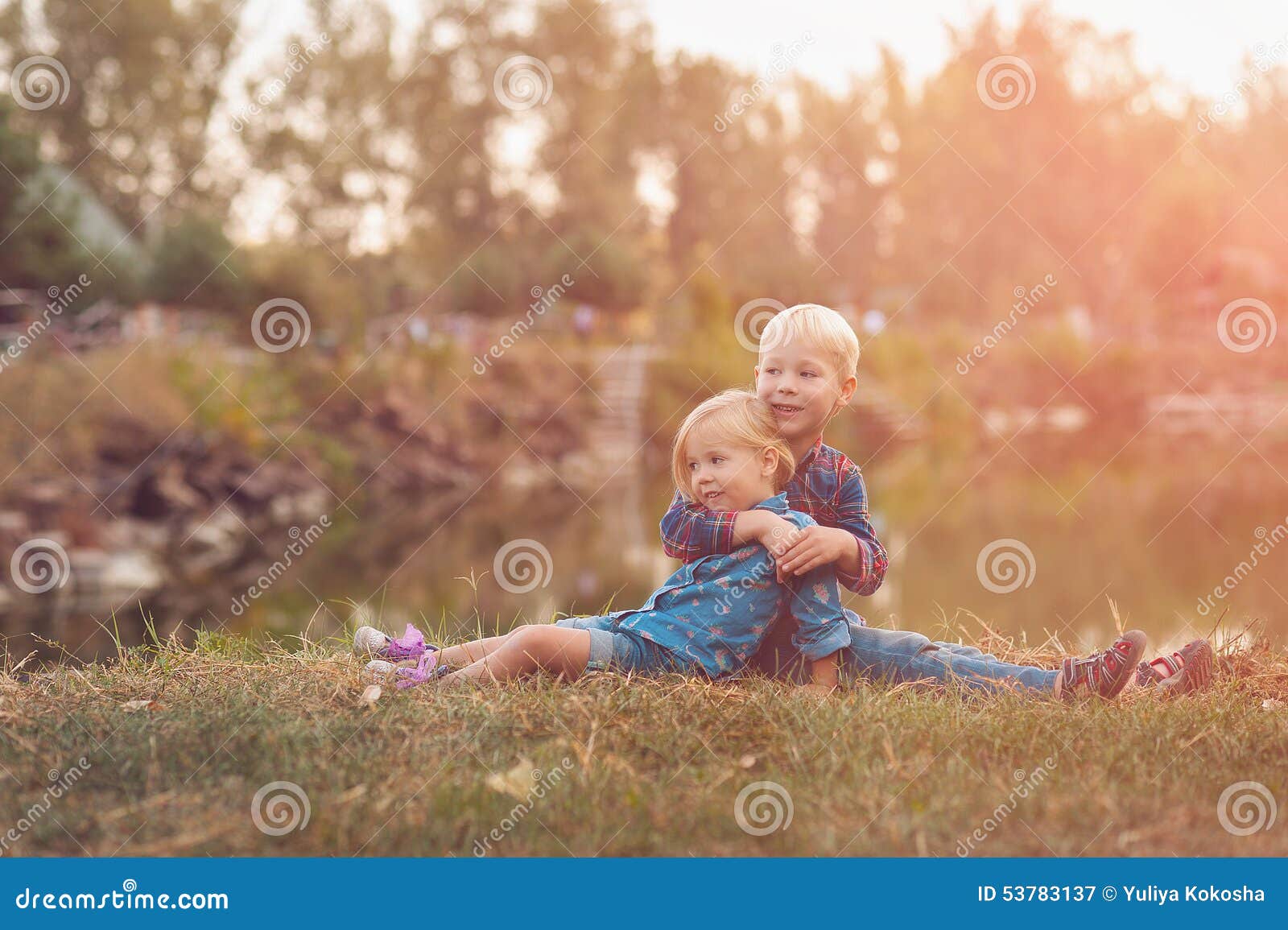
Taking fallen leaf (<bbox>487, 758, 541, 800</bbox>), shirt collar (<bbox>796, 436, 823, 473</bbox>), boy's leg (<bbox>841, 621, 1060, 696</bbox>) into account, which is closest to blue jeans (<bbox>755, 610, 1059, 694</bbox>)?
boy's leg (<bbox>841, 621, 1060, 696</bbox>)

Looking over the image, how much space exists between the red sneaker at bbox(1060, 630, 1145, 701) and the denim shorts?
1.10 meters

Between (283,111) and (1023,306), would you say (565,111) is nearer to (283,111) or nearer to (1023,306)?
(283,111)

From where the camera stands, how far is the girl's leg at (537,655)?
3.58 metres

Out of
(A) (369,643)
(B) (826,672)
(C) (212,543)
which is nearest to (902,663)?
(B) (826,672)

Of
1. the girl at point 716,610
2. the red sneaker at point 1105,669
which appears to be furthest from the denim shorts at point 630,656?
the red sneaker at point 1105,669

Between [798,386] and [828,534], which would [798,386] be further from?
[828,534]

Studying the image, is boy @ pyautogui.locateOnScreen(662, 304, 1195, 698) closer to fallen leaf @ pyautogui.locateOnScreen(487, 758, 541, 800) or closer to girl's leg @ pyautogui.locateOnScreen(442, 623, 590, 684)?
girl's leg @ pyautogui.locateOnScreen(442, 623, 590, 684)

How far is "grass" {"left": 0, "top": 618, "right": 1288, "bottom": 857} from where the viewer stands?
8.55ft

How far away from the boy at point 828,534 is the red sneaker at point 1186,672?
35 centimetres

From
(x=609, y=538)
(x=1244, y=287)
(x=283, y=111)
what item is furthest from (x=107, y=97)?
(x=1244, y=287)

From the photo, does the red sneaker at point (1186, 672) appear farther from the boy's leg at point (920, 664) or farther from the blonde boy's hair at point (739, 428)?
the blonde boy's hair at point (739, 428)

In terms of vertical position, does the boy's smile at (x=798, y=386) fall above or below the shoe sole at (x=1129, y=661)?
above

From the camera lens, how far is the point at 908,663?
3883 millimetres

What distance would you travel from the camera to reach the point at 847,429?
→ 23.0 metres
